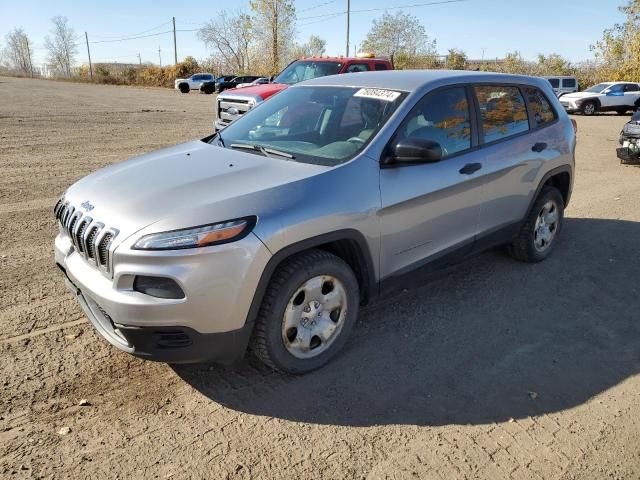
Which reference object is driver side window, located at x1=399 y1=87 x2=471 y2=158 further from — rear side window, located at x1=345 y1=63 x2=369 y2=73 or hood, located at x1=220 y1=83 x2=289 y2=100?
rear side window, located at x1=345 y1=63 x2=369 y2=73

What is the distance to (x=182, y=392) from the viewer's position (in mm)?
3045

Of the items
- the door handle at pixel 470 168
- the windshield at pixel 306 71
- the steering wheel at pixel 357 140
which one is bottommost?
the door handle at pixel 470 168

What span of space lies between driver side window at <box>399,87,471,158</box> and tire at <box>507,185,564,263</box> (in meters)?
1.30

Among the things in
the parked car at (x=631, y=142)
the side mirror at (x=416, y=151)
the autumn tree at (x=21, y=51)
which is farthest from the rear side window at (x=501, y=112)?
the autumn tree at (x=21, y=51)

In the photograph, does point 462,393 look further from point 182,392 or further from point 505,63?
point 505,63

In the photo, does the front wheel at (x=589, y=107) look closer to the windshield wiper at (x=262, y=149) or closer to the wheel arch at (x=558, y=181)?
the wheel arch at (x=558, y=181)

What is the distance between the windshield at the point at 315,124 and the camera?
3.48 m

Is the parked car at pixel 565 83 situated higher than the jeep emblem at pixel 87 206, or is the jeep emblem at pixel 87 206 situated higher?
the parked car at pixel 565 83

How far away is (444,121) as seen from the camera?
3900 millimetres

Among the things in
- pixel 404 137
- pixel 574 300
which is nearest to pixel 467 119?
pixel 404 137

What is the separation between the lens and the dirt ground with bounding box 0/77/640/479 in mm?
2547

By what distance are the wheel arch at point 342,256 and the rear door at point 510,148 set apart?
1336 mm

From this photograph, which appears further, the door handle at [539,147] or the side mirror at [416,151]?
the door handle at [539,147]

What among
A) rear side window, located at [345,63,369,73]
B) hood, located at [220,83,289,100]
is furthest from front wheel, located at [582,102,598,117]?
hood, located at [220,83,289,100]
